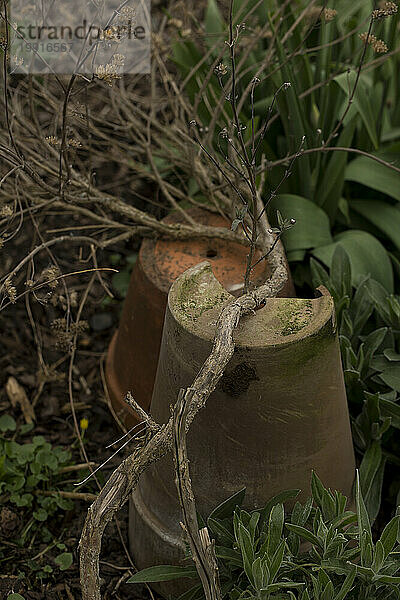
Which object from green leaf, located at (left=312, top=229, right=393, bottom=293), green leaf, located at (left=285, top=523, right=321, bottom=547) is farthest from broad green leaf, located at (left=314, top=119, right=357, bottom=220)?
green leaf, located at (left=285, top=523, right=321, bottom=547)

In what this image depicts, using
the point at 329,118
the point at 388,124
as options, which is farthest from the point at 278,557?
the point at 388,124

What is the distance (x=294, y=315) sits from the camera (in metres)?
1.39

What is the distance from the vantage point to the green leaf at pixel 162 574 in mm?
1336

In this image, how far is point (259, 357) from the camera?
1317 mm

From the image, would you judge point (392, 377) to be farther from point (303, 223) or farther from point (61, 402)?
point (61, 402)

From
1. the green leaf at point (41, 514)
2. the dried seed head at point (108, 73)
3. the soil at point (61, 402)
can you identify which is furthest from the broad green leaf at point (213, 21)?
the green leaf at point (41, 514)

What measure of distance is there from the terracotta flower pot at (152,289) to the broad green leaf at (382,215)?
520 millimetres

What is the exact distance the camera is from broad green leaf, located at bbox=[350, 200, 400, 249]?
2.19m

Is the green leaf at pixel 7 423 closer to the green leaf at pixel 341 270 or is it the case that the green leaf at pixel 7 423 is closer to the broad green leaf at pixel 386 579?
the green leaf at pixel 341 270

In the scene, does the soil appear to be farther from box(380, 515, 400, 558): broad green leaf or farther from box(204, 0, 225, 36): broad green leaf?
box(204, 0, 225, 36): broad green leaf

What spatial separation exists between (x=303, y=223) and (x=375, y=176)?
0.32 meters

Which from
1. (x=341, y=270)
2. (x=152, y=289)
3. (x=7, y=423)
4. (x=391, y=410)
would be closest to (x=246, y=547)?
(x=391, y=410)

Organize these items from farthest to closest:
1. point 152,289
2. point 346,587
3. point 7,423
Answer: point 7,423, point 152,289, point 346,587

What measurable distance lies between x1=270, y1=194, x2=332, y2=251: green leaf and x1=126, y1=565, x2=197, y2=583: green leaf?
1.01 meters
